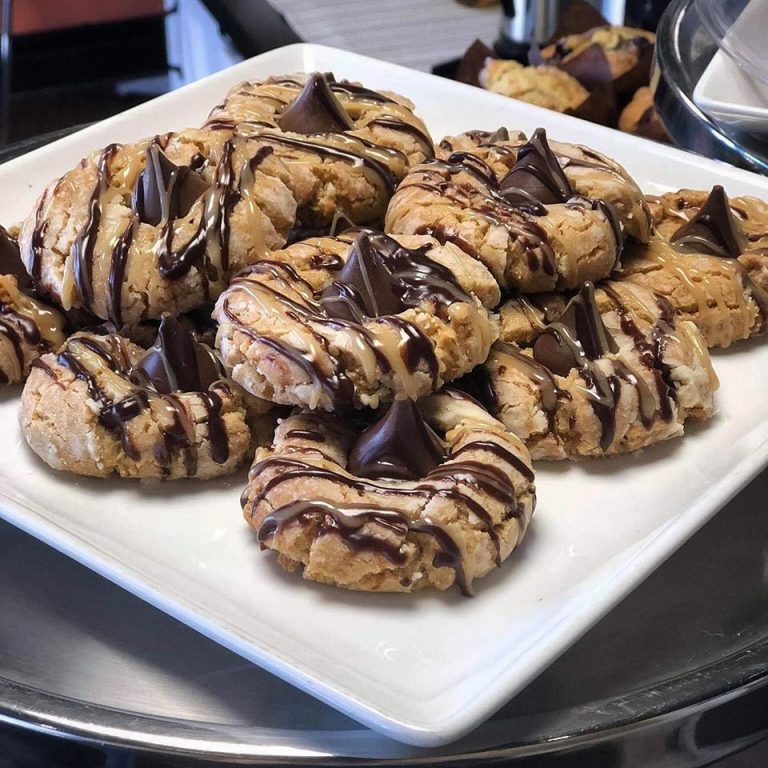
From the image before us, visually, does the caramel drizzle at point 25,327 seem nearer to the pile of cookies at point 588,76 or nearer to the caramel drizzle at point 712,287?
the caramel drizzle at point 712,287

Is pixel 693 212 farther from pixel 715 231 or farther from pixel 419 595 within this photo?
pixel 419 595

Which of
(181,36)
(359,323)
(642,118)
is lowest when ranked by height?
(181,36)

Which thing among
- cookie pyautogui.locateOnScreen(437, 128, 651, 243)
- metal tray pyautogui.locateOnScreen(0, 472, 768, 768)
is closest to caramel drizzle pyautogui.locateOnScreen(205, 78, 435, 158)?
cookie pyautogui.locateOnScreen(437, 128, 651, 243)

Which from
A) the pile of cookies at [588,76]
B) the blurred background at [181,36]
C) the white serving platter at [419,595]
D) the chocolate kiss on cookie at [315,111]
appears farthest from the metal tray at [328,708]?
the blurred background at [181,36]

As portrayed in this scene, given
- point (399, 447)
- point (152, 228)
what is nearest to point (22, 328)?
point (152, 228)

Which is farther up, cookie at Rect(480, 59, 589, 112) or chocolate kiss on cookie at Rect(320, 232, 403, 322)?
chocolate kiss on cookie at Rect(320, 232, 403, 322)

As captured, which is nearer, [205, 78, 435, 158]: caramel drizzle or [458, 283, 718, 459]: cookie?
[458, 283, 718, 459]: cookie

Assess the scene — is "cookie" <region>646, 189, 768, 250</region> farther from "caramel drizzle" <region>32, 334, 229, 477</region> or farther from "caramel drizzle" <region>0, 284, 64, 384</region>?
"caramel drizzle" <region>0, 284, 64, 384</region>
